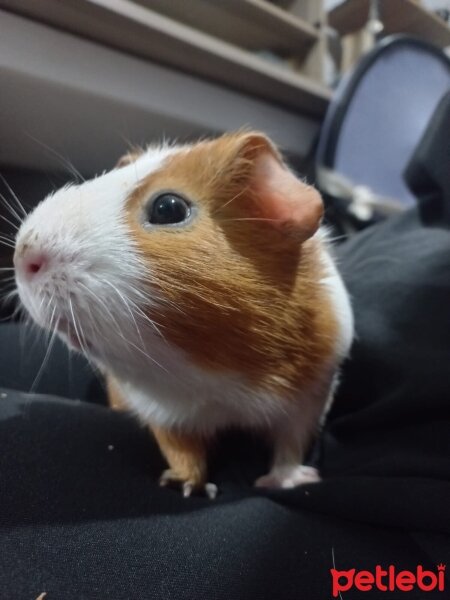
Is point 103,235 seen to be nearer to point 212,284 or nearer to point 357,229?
point 212,284

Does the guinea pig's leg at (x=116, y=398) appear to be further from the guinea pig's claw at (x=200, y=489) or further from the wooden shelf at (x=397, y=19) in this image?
the wooden shelf at (x=397, y=19)

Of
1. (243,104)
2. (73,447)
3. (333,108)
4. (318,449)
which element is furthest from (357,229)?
(73,447)

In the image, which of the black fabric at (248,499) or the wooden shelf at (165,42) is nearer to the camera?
the black fabric at (248,499)

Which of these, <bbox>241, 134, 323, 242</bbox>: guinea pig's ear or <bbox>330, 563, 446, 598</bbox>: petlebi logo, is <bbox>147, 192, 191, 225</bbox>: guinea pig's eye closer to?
<bbox>241, 134, 323, 242</bbox>: guinea pig's ear

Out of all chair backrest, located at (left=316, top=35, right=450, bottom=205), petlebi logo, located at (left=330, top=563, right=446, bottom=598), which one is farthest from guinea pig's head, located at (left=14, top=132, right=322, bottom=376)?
chair backrest, located at (left=316, top=35, right=450, bottom=205)

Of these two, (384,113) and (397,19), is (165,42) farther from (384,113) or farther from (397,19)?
(397,19)

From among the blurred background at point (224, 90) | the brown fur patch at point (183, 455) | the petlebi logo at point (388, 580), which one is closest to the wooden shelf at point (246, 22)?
the blurred background at point (224, 90)
